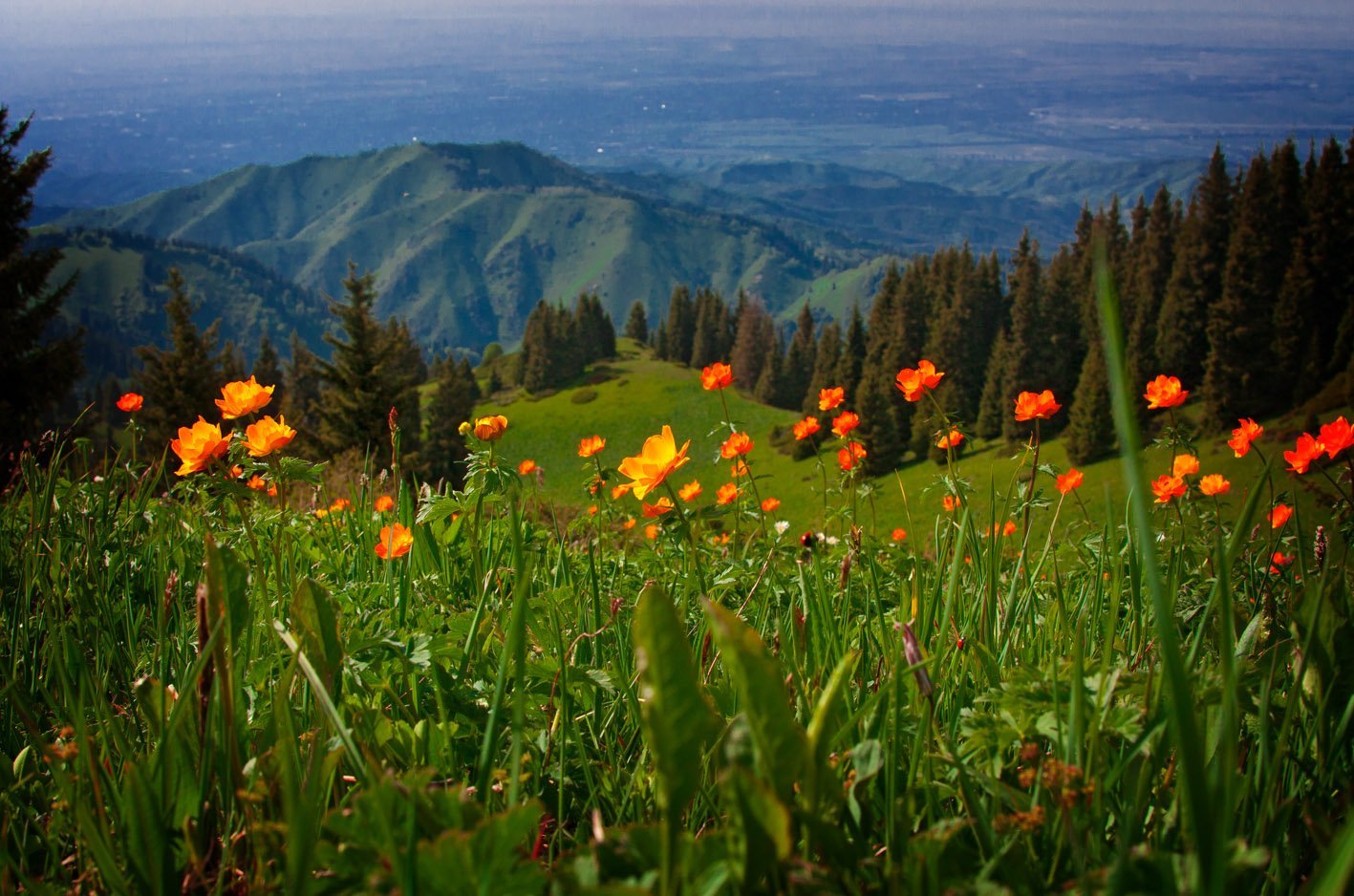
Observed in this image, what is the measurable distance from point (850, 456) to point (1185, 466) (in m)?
1.24

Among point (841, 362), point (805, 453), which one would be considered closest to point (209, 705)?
point (805, 453)

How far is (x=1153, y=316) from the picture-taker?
53.3 m

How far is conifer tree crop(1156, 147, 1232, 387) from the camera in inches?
1937

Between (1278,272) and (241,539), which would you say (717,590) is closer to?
(241,539)

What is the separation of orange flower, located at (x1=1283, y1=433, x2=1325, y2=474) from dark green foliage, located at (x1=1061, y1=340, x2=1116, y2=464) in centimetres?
4335

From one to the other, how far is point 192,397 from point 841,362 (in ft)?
151

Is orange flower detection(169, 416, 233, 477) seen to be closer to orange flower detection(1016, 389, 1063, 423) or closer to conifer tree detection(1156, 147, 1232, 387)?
orange flower detection(1016, 389, 1063, 423)

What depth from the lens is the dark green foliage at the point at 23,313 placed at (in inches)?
797

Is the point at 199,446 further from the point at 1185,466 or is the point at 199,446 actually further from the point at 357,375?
the point at 357,375

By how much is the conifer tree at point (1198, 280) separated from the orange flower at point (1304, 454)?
5367cm

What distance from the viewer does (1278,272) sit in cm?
4566

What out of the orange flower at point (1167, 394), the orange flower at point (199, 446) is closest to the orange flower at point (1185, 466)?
the orange flower at point (1167, 394)

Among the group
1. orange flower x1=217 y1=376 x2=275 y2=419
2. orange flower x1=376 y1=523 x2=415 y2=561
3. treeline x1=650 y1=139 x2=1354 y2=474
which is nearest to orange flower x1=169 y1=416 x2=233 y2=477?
orange flower x1=217 y1=376 x2=275 y2=419

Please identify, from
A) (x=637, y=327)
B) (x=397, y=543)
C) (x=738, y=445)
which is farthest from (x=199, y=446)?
(x=637, y=327)
